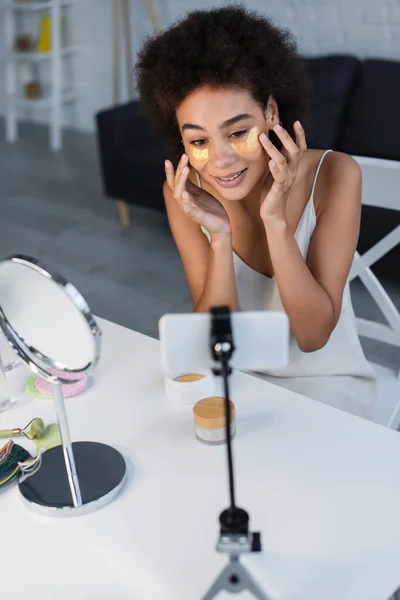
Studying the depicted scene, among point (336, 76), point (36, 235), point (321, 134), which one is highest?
point (336, 76)

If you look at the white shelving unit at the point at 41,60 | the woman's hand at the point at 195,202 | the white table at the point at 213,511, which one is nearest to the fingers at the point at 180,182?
the woman's hand at the point at 195,202

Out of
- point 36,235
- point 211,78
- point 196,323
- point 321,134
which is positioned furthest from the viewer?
point 36,235

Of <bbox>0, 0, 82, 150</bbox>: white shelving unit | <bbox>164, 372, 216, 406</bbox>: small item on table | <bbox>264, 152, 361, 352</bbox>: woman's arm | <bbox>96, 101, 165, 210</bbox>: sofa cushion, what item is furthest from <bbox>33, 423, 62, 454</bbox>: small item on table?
<bbox>0, 0, 82, 150</bbox>: white shelving unit

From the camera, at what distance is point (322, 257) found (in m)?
1.36

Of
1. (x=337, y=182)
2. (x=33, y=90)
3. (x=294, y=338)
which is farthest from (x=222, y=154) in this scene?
(x=33, y=90)

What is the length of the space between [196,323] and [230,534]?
19cm

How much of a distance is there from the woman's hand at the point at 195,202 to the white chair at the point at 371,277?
34 centimetres

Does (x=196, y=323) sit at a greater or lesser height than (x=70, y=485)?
greater

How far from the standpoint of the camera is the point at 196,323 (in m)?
0.67

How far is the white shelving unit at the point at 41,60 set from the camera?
4.82 meters

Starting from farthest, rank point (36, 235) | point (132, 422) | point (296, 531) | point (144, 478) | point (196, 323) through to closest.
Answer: point (36, 235) < point (132, 422) < point (144, 478) < point (296, 531) < point (196, 323)

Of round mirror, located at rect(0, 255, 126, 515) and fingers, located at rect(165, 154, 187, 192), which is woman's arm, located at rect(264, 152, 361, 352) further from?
round mirror, located at rect(0, 255, 126, 515)

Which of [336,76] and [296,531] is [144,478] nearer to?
[296,531]

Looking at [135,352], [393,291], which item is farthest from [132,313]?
[135,352]
